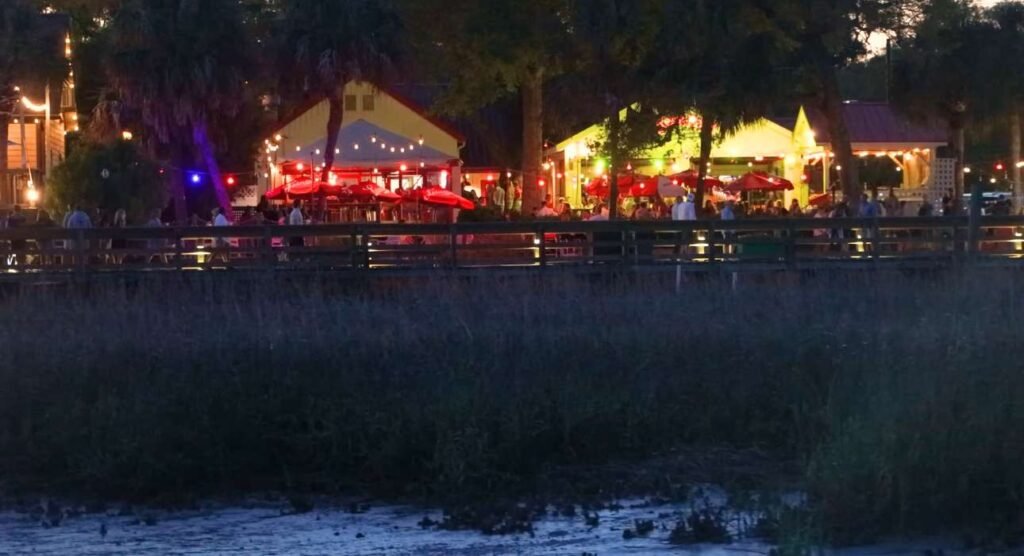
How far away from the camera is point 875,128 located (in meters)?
46.9

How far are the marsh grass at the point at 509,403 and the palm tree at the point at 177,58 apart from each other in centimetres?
2321

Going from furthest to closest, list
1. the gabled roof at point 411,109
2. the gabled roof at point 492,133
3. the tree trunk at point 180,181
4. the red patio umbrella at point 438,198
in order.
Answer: the gabled roof at point 492,133, the gabled roof at point 411,109, the tree trunk at point 180,181, the red patio umbrella at point 438,198

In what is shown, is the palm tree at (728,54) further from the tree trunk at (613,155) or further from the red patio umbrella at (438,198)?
the red patio umbrella at (438,198)

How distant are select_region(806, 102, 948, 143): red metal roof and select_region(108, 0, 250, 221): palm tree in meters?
16.8

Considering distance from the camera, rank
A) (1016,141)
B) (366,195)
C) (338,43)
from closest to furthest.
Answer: (366,195) → (338,43) → (1016,141)

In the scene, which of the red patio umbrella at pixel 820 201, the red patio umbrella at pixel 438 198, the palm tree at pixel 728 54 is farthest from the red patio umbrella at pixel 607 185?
the palm tree at pixel 728 54

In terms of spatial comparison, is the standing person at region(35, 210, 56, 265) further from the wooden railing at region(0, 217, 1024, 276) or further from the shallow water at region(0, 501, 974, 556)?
the shallow water at region(0, 501, 974, 556)

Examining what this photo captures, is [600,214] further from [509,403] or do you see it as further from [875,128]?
[509,403]

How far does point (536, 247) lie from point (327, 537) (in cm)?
1630

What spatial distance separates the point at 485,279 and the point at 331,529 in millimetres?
9738

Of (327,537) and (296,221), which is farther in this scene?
(296,221)

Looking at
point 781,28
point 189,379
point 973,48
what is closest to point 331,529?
point 189,379

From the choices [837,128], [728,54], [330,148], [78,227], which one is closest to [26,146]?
[330,148]

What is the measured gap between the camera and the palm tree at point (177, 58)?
36.1 metres
